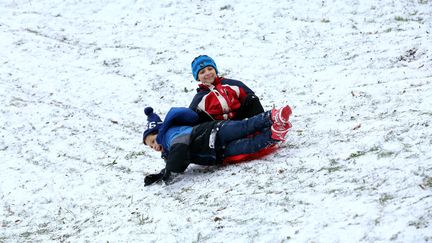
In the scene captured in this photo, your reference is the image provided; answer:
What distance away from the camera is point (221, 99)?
285 inches

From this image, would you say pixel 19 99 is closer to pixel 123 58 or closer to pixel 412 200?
pixel 123 58

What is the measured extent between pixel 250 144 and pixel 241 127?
0.90 feet

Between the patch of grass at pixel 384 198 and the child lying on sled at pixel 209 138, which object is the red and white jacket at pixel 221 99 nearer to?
the child lying on sled at pixel 209 138

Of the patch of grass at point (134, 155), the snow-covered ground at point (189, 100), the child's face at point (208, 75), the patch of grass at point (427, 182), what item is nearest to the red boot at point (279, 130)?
the snow-covered ground at point (189, 100)

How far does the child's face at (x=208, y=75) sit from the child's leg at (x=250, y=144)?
136 cm

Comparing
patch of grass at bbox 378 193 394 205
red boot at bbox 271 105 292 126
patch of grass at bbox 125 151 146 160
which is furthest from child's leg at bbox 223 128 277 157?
patch of grass at bbox 125 151 146 160

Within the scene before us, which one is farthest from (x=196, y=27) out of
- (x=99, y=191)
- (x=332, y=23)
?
(x=99, y=191)

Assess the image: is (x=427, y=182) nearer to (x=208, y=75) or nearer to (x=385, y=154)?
(x=385, y=154)

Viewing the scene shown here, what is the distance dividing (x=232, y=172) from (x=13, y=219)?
3551 millimetres

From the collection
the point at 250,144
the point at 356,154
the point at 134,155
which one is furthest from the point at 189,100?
the point at 356,154

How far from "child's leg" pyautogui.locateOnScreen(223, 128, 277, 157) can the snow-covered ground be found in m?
0.21

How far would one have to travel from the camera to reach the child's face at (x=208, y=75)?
744cm

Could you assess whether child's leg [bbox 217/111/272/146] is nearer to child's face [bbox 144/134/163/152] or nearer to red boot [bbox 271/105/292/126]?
red boot [bbox 271/105/292/126]

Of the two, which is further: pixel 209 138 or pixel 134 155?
pixel 134 155
